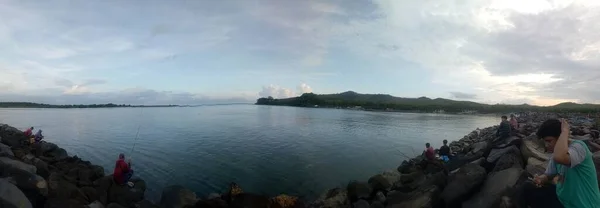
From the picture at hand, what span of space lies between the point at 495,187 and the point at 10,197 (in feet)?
41.7

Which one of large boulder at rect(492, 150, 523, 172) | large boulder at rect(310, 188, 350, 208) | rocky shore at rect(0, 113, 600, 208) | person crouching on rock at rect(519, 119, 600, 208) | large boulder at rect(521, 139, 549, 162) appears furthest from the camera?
large boulder at rect(310, 188, 350, 208)

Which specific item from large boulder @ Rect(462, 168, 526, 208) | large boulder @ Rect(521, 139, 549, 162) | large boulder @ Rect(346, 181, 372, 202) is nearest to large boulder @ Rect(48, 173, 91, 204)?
large boulder @ Rect(346, 181, 372, 202)

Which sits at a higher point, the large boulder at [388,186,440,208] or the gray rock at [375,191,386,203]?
the large boulder at [388,186,440,208]

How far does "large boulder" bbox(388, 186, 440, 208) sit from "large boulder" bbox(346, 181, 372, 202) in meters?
3.22

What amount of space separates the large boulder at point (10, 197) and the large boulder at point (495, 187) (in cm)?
1187

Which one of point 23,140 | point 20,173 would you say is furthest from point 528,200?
point 23,140

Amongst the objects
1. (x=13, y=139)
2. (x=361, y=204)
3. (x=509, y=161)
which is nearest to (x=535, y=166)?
(x=509, y=161)

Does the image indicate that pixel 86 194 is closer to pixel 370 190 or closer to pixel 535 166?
pixel 370 190

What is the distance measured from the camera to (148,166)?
2356cm

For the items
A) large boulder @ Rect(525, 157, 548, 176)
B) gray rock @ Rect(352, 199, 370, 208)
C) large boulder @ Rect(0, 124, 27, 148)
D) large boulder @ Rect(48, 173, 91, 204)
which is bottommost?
gray rock @ Rect(352, 199, 370, 208)

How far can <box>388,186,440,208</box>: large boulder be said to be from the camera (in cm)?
923

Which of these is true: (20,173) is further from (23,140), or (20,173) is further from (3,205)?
(23,140)

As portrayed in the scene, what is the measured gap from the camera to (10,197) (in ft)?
28.2

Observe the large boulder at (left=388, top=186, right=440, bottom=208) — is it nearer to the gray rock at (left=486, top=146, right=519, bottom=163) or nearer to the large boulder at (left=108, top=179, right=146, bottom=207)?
the gray rock at (left=486, top=146, right=519, bottom=163)
